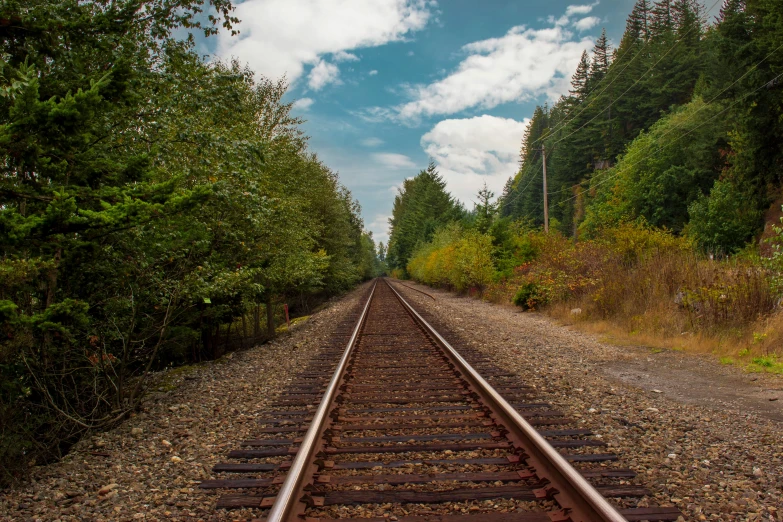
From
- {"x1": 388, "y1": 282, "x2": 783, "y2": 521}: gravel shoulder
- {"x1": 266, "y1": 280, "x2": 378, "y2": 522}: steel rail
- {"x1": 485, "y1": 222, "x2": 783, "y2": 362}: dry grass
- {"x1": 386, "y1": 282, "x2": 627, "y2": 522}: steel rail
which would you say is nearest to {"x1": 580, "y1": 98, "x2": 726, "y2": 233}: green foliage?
{"x1": 485, "y1": 222, "x2": 783, "y2": 362}: dry grass

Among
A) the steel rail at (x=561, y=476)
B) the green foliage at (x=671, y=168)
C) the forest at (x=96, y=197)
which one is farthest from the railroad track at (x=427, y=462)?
the green foliage at (x=671, y=168)

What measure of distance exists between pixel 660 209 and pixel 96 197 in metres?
47.9

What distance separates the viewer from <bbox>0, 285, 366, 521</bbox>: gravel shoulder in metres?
3.17

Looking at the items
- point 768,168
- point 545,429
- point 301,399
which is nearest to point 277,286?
point 301,399

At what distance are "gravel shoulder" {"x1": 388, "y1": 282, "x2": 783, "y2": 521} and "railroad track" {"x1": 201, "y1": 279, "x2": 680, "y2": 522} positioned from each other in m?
0.33

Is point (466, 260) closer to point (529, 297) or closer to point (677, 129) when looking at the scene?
point (529, 297)

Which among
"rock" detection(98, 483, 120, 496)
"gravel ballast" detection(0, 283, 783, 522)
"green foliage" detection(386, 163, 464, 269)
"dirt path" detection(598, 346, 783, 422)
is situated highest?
"green foliage" detection(386, 163, 464, 269)

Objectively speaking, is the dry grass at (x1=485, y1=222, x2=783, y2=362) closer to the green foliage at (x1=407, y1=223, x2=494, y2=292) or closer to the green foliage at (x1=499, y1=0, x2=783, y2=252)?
the green foliage at (x1=499, y1=0, x2=783, y2=252)

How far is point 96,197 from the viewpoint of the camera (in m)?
3.63

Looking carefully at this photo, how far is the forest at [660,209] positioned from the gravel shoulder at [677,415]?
3.91 feet

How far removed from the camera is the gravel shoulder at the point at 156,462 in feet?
10.4

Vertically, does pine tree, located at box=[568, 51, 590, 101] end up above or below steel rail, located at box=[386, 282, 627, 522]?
above

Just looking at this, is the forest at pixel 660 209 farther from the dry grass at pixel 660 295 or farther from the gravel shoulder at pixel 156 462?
the gravel shoulder at pixel 156 462

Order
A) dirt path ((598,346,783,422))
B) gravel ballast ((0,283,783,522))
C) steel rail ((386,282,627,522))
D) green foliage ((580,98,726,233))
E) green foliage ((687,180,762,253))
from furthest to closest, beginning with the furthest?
green foliage ((580,98,726,233)) < green foliage ((687,180,762,253)) < dirt path ((598,346,783,422)) < gravel ballast ((0,283,783,522)) < steel rail ((386,282,627,522))
